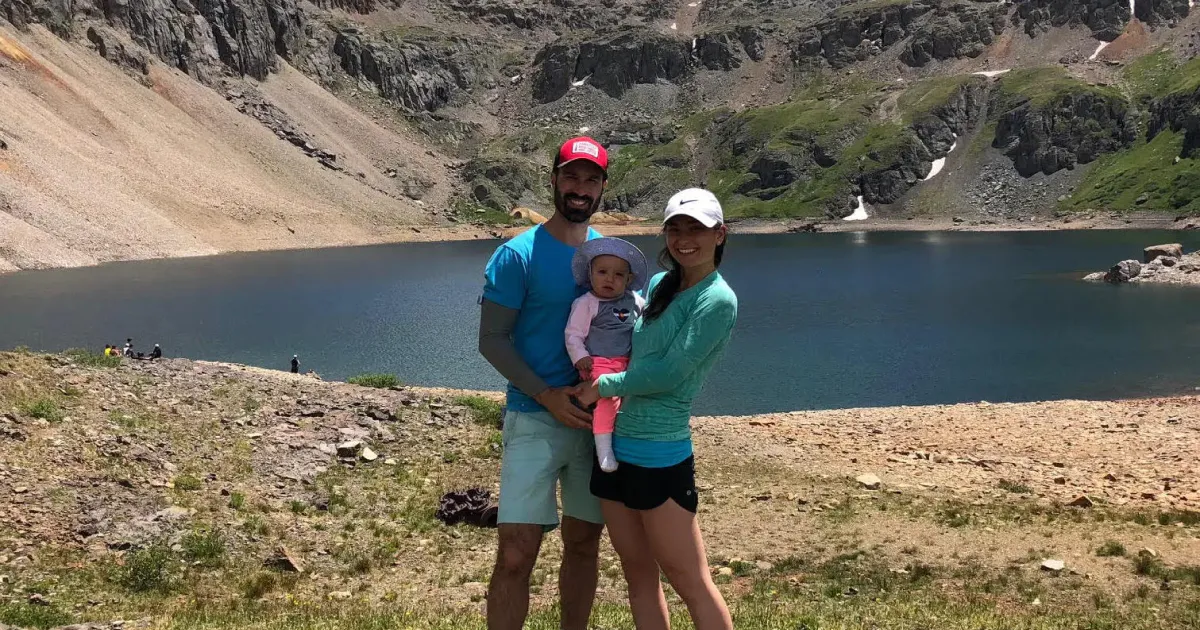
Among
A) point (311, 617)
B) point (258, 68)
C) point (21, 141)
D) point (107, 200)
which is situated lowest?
point (311, 617)

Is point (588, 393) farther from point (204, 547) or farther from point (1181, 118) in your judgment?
point (1181, 118)

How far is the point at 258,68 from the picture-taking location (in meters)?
188

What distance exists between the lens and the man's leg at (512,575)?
6.43m

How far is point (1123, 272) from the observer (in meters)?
80.8

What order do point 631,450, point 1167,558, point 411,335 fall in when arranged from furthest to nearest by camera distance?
point 411,335 < point 1167,558 < point 631,450

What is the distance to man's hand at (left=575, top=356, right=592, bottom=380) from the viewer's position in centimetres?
611

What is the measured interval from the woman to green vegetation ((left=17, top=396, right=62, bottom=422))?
13.4 meters

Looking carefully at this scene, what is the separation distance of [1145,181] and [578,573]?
201363mm

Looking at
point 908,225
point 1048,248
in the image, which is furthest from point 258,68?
point 1048,248

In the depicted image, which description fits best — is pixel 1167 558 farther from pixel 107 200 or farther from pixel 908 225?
pixel 908 225

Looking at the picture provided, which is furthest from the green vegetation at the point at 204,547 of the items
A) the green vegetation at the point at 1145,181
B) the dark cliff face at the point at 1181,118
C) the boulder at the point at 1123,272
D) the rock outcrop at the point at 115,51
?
the dark cliff face at the point at 1181,118

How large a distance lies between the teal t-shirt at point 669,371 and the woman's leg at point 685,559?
40 centimetres

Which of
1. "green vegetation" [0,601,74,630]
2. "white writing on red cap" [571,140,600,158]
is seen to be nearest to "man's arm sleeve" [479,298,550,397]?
"white writing on red cap" [571,140,600,158]

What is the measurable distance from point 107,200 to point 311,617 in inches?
4380
